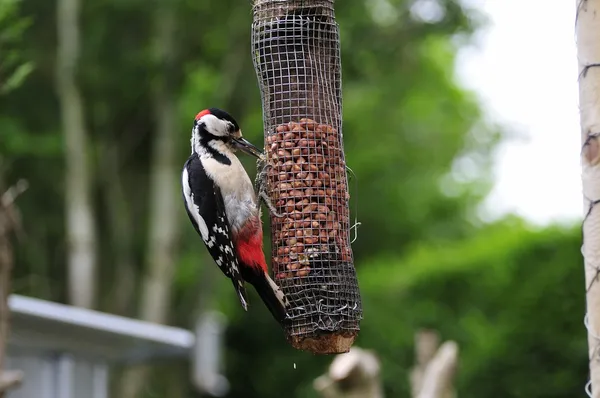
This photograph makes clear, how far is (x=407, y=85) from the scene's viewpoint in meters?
21.4

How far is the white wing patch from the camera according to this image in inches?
247

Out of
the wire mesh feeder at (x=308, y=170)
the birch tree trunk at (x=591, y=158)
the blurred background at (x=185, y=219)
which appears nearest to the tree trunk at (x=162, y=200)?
the blurred background at (x=185, y=219)

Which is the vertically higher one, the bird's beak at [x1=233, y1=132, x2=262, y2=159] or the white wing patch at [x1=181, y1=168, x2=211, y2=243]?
the bird's beak at [x1=233, y1=132, x2=262, y2=159]

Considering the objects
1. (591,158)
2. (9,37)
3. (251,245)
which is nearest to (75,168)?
(9,37)

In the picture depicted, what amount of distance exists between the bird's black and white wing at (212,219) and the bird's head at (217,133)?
0.10 m

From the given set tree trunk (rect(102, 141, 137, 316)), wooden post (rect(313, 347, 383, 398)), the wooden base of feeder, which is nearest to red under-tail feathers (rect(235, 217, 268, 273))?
the wooden base of feeder

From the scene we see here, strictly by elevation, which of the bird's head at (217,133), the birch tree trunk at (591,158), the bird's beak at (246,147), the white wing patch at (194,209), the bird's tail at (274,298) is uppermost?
the bird's head at (217,133)

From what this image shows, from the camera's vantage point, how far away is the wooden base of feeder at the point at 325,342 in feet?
18.5

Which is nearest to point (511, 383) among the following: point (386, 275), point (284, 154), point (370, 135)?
point (386, 275)

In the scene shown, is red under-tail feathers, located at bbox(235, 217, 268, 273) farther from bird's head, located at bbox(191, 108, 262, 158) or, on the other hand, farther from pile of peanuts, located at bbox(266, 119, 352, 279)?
bird's head, located at bbox(191, 108, 262, 158)

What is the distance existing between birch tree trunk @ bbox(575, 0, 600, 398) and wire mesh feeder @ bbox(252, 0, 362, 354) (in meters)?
1.86

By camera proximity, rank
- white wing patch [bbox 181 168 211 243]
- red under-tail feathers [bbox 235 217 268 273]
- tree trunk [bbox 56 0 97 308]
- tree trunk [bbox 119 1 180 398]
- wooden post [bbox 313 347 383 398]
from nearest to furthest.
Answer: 1. red under-tail feathers [bbox 235 217 268 273]
2. white wing patch [bbox 181 168 211 243]
3. wooden post [bbox 313 347 383 398]
4. tree trunk [bbox 56 0 97 308]
5. tree trunk [bbox 119 1 180 398]

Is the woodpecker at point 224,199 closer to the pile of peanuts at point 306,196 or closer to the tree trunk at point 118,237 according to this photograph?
the pile of peanuts at point 306,196

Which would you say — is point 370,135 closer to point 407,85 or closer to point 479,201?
point 407,85
